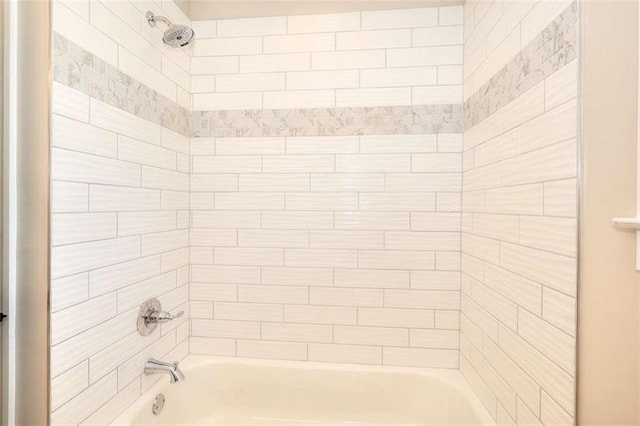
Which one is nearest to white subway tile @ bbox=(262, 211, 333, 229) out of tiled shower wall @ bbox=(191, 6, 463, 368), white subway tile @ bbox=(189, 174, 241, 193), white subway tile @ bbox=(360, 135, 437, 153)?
tiled shower wall @ bbox=(191, 6, 463, 368)

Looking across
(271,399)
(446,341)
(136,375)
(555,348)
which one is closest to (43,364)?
(136,375)

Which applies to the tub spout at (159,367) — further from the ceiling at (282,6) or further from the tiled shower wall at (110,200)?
the ceiling at (282,6)

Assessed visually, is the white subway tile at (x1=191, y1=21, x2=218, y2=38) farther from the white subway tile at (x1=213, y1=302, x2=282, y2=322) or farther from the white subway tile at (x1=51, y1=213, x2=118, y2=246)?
the white subway tile at (x1=213, y1=302, x2=282, y2=322)

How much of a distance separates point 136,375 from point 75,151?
3.07 ft

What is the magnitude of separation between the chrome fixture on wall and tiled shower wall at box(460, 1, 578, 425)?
1294 mm

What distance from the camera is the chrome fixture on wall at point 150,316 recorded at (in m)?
1.41

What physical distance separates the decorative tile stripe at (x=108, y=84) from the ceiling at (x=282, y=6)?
53 cm

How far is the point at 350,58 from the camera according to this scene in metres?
1.72

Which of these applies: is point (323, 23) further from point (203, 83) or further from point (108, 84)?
point (108, 84)

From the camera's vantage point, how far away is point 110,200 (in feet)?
4.00

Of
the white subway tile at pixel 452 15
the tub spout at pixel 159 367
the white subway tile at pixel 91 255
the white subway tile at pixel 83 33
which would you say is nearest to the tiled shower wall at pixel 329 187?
the white subway tile at pixel 452 15

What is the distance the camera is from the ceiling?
5.47 ft

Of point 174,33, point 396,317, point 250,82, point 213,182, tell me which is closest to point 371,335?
point 396,317

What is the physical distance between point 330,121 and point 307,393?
4.63 ft
